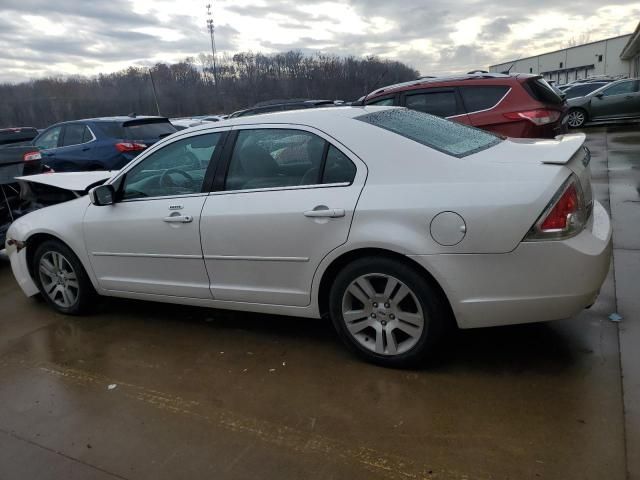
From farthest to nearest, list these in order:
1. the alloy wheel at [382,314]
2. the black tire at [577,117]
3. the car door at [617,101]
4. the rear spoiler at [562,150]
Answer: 1. the black tire at [577,117]
2. the car door at [617,101]
3. the alloy wheel at [382,314]
4. the rear spoiler at [562,150]

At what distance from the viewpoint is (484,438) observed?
2480 millimetres

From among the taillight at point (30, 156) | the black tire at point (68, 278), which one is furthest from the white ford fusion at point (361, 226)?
the taillight at point (30, 156)

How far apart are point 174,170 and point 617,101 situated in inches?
652

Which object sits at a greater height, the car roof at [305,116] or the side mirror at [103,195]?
the car roof at [305,116]

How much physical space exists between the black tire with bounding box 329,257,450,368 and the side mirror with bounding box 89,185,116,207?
6.43ft

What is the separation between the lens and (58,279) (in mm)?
4492

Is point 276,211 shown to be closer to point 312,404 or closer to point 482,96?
point 312,404

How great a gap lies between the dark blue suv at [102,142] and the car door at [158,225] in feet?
19.3

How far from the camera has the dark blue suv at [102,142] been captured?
9617mm

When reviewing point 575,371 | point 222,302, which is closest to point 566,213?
point 575,371

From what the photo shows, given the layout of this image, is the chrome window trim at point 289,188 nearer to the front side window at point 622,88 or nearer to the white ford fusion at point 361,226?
the white ford fusion at point 361,226

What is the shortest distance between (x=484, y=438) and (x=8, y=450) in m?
2.46

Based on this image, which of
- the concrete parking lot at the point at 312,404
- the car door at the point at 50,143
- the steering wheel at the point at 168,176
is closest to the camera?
the concrete parking lot at the point at 312,404

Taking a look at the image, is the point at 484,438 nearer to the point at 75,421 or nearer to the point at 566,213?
the point at 566,213
